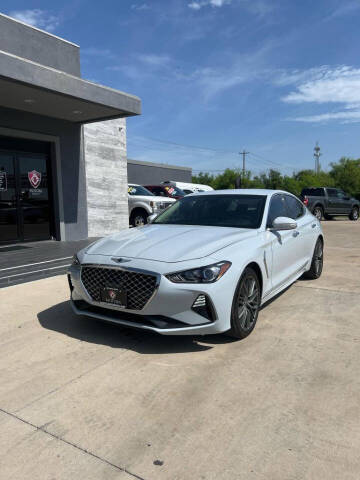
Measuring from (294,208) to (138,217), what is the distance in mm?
8808

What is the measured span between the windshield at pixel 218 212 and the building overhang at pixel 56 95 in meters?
3.91

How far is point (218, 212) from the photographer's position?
4.98m

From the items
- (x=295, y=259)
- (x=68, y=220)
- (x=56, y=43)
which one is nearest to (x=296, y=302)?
(x=295, y=259)

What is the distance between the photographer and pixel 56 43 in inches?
379

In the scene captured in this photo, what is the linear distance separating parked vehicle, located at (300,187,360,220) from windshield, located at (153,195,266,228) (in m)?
14.6

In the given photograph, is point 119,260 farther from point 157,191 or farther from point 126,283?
point 157,191

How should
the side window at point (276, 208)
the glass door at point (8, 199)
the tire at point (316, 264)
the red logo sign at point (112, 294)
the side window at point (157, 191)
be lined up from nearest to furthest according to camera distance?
the red logo sign at point (112, 294) < the side window at point (276, 208) < the tire at point (316, 264) < the glass door at point (8, 199) < the side window at point (157, 191)

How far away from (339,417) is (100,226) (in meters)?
10.1

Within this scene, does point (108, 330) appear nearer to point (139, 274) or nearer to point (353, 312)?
point (139, 274)

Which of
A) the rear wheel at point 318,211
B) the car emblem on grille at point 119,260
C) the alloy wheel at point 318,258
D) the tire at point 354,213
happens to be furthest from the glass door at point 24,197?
the tire at point 354,213

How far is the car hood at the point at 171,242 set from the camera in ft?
12.2

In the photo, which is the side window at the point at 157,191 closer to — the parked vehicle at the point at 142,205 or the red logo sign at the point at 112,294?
the parked vehicle at the point at 142,205

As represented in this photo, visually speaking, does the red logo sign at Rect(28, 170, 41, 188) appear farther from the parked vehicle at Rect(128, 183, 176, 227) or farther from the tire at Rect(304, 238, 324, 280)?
the tire at Rect(304, 238, 324, 280)

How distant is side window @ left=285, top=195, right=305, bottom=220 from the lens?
18.7ft
